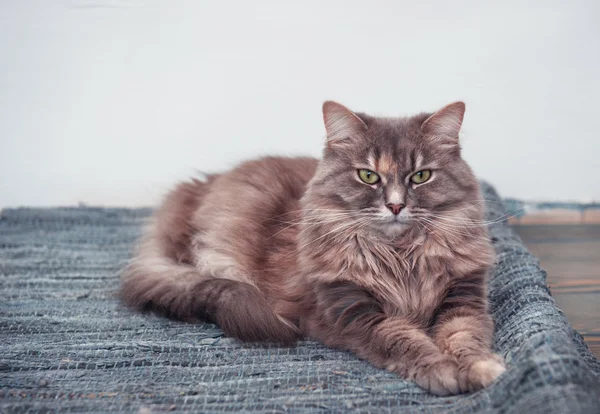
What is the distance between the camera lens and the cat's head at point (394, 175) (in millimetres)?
1637

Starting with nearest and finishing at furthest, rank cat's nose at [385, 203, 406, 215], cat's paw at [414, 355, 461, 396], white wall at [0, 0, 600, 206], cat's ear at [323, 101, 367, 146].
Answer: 1. cat's paw at [414, 355, 461, 396]
2. cat's nose at [385, 203, 406, 215]
3. cat's ear at [323, 101, 367, 146]
4. white wall at [0, 0, 600, 206]

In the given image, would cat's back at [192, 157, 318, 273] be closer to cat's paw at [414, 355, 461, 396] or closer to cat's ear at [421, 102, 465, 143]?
cat's ear at [421, 102, 465, 143]

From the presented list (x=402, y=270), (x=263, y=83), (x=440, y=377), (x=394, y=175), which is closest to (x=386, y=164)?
(x=394, y=175)

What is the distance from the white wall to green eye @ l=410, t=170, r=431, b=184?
143 cm

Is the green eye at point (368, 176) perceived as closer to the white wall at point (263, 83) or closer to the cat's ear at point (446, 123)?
the cat's ear at point (446, 123)

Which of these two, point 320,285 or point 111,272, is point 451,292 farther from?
point 111,272

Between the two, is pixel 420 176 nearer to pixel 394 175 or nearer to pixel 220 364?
pixel 394 175

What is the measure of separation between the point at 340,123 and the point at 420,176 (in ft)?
0.90

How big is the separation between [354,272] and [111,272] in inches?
43.3

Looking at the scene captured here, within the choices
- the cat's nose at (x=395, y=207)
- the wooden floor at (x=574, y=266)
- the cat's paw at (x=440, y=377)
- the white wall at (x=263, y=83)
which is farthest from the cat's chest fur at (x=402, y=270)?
the white wall at (x=263, y=83)

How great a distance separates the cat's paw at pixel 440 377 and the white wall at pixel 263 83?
1.74 m

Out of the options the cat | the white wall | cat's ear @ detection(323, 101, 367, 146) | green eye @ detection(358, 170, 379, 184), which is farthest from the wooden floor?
cat's ear @ detection(323, 101, 367, 146)

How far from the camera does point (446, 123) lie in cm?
171

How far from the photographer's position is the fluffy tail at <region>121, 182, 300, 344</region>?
1.67m
